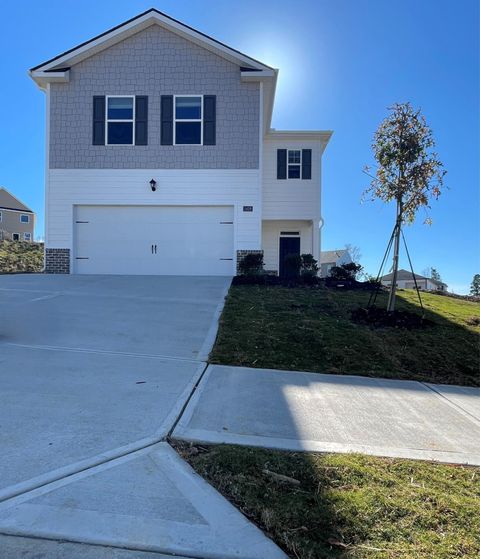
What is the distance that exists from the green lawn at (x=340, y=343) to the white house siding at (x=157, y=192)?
5.85 meters

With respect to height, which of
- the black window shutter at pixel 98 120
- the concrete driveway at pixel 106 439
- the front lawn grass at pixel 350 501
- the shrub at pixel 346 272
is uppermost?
the black window shutter at pixel 98 120

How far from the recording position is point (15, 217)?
146ft

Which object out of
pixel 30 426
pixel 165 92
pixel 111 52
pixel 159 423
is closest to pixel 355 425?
pixel 159 423

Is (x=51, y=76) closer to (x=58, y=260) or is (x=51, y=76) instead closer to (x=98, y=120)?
(x=98, y=120)

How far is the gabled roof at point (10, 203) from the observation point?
141 feet

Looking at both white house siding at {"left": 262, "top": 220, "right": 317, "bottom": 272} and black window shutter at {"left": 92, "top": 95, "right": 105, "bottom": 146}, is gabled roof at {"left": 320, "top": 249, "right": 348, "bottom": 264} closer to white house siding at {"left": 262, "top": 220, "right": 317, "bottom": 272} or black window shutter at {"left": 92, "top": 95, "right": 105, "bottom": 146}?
white house siding at {"left": 262, "top": 220, "right": 317, "bottom": 272}

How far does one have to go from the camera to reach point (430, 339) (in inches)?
266

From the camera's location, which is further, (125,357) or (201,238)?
(201,238)

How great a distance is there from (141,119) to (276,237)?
7.18m

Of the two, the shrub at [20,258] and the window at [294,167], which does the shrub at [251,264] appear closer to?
the window at [294,167]

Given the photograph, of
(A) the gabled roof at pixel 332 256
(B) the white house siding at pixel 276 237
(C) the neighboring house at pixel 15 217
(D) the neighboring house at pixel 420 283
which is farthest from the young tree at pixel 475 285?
(C) the neighboring house at pixel 15 217

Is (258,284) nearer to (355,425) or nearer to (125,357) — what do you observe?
(125,357)

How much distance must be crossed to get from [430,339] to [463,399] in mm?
2256

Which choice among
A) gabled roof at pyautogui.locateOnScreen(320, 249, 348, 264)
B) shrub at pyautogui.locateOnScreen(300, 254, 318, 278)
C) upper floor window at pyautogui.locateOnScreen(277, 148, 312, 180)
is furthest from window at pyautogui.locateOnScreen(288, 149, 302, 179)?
gabled roof at pyautogui.locateOnScreen(320, 249, 348, 264)
